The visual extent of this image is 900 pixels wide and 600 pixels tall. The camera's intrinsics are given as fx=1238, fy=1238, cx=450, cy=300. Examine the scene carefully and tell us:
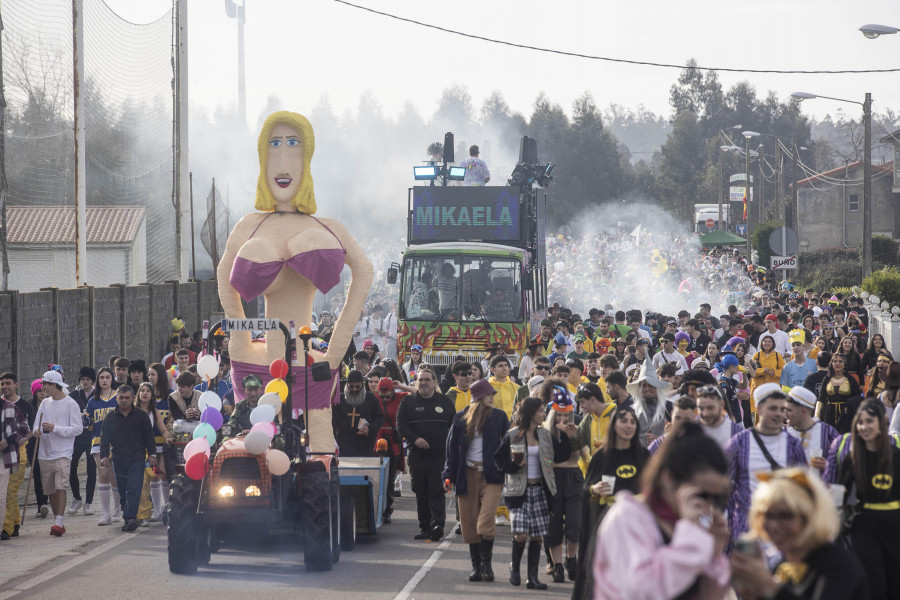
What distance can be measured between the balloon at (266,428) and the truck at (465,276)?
9.97 m

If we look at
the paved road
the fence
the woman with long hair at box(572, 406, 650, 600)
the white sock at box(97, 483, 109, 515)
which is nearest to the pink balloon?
the paved road

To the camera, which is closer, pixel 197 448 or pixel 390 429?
pixel 197 448

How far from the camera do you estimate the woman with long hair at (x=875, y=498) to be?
6.58 metres

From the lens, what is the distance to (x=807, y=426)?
24.8ft

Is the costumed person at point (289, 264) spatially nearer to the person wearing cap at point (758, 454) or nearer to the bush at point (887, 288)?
the person wearing cap at point (758, 454)

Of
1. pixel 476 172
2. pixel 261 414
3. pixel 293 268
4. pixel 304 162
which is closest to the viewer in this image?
pixel 261 414

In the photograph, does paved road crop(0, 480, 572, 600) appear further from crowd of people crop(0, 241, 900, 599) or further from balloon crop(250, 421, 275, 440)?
balloon crop(250, 421, 275, 440)

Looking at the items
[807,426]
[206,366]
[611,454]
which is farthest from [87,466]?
[807,426]

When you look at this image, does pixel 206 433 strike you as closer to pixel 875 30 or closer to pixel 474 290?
pixel 474 290

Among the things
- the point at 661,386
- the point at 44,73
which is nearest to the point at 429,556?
the point at 661,386

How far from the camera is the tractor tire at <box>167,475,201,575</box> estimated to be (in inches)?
392

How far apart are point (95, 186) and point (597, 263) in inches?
838

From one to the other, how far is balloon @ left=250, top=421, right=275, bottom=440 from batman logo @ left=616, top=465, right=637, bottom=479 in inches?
136

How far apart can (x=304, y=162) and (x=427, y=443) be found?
3167 millimetres
